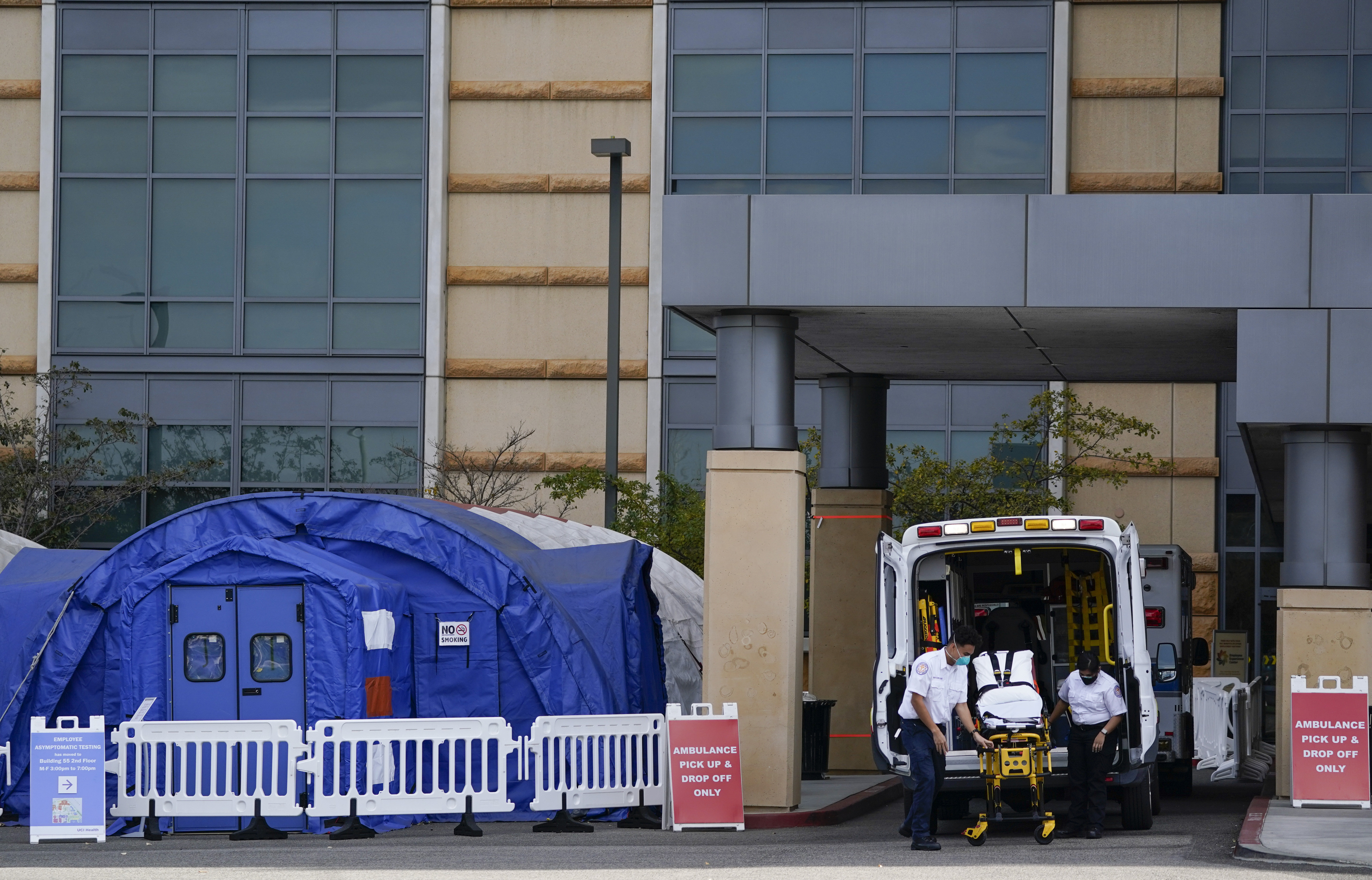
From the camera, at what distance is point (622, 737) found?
1478cm

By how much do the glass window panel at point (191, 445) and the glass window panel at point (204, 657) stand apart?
55.0 ft

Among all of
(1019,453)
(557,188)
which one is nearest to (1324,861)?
(1019,453)

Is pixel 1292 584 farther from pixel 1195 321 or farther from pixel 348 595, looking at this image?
pixel 348 595

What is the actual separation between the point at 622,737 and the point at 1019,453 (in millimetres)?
16931

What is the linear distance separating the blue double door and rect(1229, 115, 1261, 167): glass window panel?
Result: 2166 cm

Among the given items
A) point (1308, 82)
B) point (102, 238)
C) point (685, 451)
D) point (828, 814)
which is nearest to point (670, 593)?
point (828, 814)

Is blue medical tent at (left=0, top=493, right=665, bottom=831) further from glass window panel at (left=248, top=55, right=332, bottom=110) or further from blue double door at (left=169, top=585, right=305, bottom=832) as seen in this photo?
glass window panel at (left=248, top=55, right=332, bottom=110)

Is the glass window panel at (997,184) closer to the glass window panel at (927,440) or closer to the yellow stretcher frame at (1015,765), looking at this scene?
the glass window panel at (927,440)

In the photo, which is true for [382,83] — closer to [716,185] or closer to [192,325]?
[192,325]

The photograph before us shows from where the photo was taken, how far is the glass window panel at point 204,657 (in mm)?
14984

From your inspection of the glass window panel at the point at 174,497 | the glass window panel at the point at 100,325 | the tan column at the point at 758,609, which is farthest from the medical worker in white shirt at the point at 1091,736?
the glass window panel at the point at 100,325

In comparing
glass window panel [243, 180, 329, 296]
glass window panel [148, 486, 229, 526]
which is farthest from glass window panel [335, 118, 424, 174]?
glass window panel [148, 486, 229, 526]

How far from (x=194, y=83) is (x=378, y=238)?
457 cm

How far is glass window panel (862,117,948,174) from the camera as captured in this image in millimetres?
30797
